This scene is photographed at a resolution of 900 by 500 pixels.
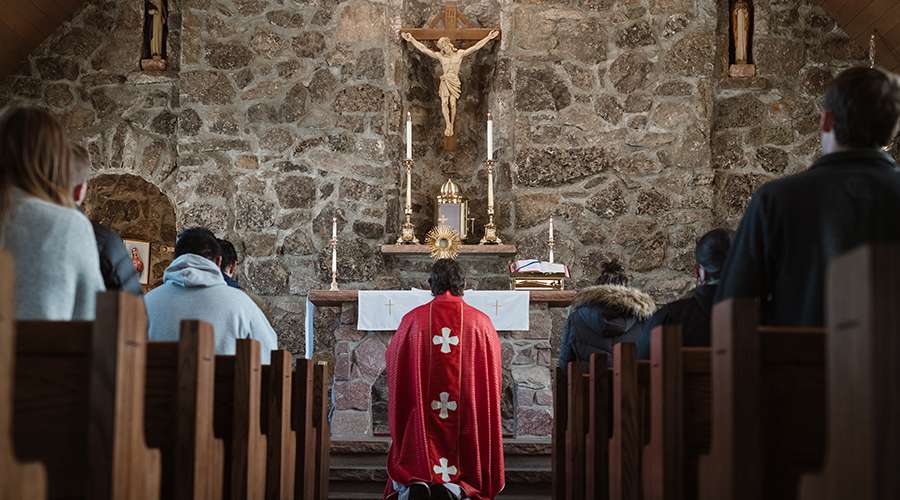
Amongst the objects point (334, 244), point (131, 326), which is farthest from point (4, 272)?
point (334, 244)

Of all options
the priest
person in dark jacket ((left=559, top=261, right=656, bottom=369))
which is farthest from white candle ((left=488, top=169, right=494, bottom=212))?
person in dark jacket ((left=559, top=261, right=656, bottom=369))

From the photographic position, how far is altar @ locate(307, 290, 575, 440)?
6789mm

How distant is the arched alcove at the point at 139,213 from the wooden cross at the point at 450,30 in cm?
315

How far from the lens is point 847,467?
4.63ft

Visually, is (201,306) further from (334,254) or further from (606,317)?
(334,254)

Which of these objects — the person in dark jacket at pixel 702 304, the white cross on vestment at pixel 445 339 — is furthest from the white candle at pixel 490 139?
the person in dark jacket at pixel 702 304

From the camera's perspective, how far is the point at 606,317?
15.8ft

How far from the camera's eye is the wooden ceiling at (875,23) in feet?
26.6

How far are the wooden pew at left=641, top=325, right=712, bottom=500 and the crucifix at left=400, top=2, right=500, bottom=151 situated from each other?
21.0 ft

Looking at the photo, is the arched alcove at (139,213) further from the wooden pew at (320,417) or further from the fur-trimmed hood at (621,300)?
the fur-trimmed hood at (621,300)

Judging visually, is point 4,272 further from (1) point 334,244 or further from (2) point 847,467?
(1) point 334,244

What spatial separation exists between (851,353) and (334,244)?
22.2ft

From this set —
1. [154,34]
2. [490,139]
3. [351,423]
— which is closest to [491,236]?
[490,139]

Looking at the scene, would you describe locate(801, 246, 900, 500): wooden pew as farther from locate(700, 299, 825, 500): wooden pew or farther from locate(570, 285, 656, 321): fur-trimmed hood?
locate(570, 285, 656, 321): fur-trimmed hood
